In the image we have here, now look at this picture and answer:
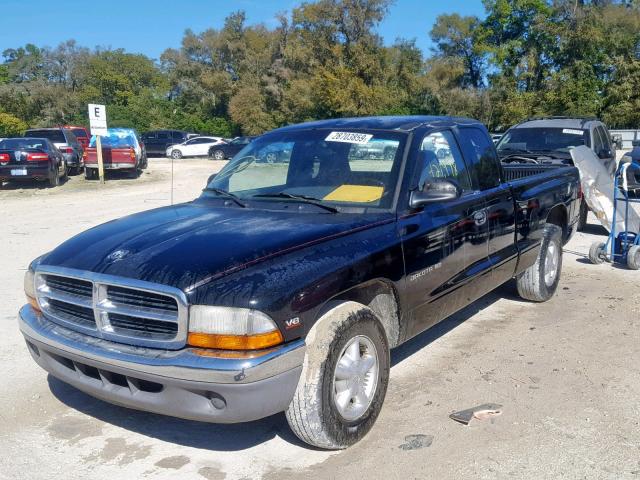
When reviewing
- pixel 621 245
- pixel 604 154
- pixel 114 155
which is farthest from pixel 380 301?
pixel 114 155

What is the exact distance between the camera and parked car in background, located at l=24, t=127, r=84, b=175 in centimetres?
2353

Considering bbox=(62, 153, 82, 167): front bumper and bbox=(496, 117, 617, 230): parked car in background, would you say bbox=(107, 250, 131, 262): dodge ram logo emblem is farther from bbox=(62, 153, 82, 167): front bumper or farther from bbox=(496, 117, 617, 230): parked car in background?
bbox=(62, 153, 82, 167): front bumper

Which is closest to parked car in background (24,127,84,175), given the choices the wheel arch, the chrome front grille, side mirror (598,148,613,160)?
side mirror (598,148,613,160)

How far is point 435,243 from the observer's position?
14.7ft

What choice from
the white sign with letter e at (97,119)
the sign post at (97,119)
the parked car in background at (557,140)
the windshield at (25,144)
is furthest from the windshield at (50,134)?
the parked car in background at (557,140)

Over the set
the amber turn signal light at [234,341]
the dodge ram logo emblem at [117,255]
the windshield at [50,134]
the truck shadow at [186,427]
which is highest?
the windshield at [50,134]

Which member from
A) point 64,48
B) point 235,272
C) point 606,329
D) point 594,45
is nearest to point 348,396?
point 235,272

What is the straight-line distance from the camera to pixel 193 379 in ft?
10.4

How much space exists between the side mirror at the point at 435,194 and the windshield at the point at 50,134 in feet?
73.4

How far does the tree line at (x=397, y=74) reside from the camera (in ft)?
141

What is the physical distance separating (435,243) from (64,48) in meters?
80.7

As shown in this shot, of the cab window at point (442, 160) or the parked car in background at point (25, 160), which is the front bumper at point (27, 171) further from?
the cab window at point (442, 160)

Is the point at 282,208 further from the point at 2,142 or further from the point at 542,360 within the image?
the point at 2,142

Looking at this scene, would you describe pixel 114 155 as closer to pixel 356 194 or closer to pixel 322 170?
pixel 322 170
